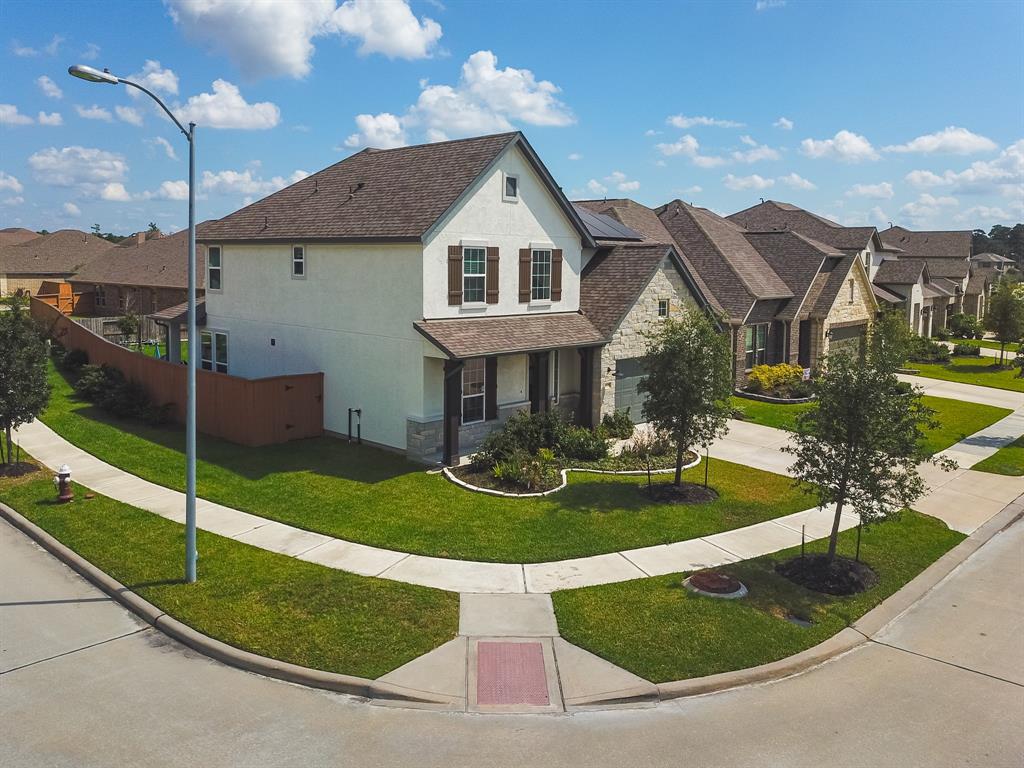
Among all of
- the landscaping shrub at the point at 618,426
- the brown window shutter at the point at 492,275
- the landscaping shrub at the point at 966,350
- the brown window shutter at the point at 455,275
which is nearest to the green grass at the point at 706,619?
the landscaping shrub at the point at 618,426

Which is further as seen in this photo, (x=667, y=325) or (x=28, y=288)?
(x=28, y=288)

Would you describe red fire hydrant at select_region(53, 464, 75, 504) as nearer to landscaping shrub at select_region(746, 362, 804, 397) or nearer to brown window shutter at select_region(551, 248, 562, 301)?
brown window shutter at select_region(551, 248, 562, 301)

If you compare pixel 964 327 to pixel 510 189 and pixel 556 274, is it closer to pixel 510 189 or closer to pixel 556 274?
pixel 556 274

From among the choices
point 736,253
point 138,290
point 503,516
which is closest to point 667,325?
Result: point 503,516

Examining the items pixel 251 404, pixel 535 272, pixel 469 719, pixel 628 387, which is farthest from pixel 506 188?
pixel 469 719

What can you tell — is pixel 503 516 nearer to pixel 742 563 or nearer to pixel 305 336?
pixel 742 563

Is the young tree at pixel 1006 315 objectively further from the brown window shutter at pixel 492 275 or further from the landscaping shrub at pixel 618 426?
the brown window shutter at pixel 492 275
